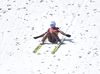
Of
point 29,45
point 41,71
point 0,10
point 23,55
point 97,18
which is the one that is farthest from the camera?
point 0,10

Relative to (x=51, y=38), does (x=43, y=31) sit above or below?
below

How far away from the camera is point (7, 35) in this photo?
54.7 feet

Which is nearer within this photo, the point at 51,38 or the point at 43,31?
the point at 51,38

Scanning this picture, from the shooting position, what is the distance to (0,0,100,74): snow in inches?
501

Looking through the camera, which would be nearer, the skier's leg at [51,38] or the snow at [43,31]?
the snow at [43,31]

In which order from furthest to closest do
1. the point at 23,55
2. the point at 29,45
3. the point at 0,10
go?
1. the point at 0,10
2. the point at 29,45
3. the point at 23,55

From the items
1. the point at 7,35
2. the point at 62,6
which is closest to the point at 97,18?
the point at 62,6

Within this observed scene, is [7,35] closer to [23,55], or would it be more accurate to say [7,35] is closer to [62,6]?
[23,55]

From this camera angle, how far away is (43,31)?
55.6 feet

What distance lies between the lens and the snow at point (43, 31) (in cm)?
1273

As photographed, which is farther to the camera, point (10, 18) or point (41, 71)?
point (10, 18)

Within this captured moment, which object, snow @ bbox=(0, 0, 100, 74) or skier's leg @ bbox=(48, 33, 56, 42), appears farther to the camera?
skier's leg @ bbox=(48, 33, 56, 42)

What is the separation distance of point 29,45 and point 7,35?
2.17 meters

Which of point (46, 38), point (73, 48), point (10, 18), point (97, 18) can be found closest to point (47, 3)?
point (10, 18)
